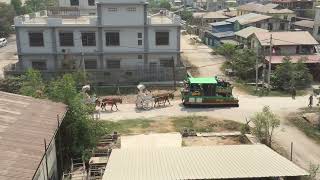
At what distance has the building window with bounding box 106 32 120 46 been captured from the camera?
4022cm

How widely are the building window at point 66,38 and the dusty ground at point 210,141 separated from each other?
20232mm

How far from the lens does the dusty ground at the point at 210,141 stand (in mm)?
24031

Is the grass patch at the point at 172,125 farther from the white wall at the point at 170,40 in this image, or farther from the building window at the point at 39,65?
the building window at the point at 39,65

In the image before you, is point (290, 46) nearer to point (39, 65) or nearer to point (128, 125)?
point (128, 125)

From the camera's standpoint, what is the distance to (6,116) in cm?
1703

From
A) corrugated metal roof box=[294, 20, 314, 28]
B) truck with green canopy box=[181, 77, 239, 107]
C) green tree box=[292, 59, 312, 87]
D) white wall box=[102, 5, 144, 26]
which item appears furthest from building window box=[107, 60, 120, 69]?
corrugated metal roof box=[294, 20, 314, 28]

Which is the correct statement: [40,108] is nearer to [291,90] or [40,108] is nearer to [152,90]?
[152,90]

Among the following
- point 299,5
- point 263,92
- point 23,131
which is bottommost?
point 263,92

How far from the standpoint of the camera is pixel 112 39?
40.4 m

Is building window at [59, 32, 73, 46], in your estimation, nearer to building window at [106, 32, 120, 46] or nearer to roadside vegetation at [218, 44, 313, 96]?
building window at [106, 32, 120, 46]

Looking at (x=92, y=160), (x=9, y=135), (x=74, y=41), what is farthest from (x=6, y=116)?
(x=74, y=41)

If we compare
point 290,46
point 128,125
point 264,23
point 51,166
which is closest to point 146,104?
point 128,125

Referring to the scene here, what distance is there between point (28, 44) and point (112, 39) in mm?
8303

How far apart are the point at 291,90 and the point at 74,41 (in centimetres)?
2092
